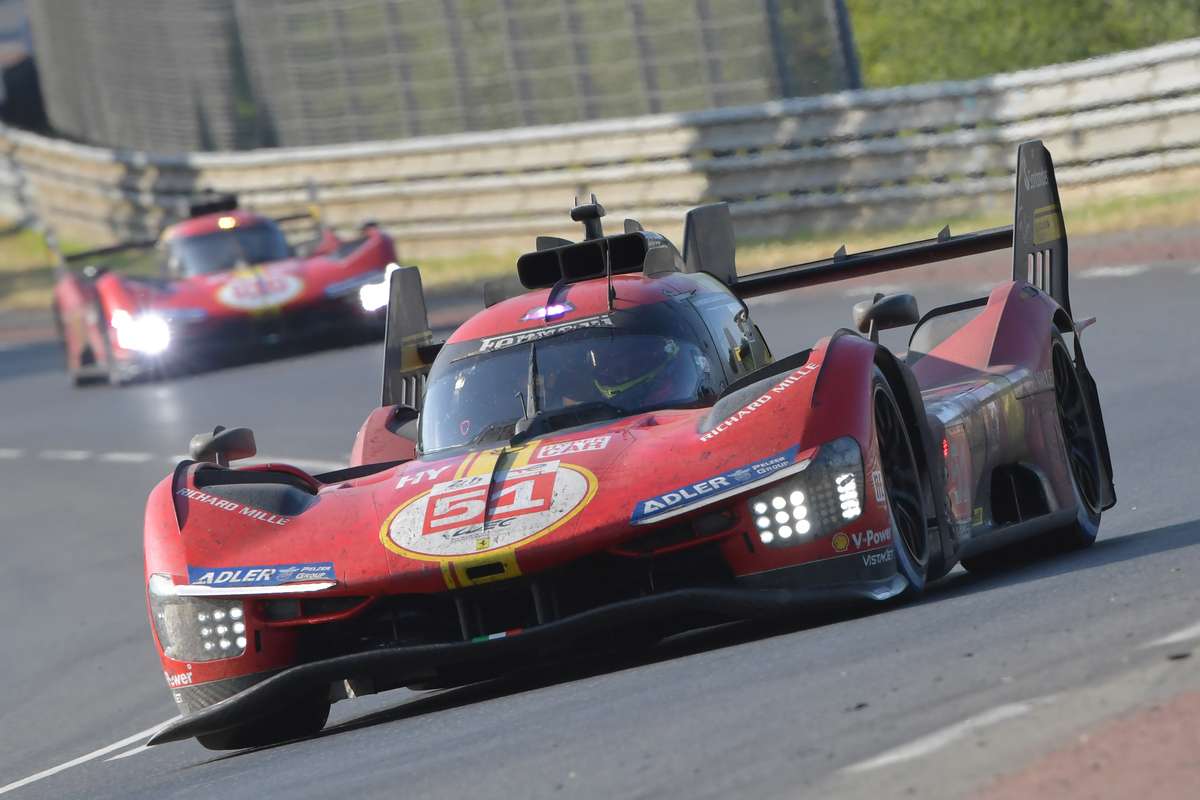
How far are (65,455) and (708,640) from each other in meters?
12.1

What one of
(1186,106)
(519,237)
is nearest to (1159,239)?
(1186,106)

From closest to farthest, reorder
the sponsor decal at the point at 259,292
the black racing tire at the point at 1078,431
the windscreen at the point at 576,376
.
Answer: the windscreen at the point at 576,376 < the black racing tire at the point at 1078,431 < the sponsor decal at the point at 259,292

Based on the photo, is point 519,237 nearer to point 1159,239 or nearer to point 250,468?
point 1159,239

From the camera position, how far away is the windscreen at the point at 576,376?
852cm

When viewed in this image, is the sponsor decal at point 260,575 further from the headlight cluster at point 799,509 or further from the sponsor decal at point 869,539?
the sponsor decal at point 869,539

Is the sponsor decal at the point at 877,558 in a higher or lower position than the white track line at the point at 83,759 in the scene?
higher

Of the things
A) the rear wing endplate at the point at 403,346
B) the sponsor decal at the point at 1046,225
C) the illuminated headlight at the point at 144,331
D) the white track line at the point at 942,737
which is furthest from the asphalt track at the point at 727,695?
the illuminated headlight at the point at 144,331

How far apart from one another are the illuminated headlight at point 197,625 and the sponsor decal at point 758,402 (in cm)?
161

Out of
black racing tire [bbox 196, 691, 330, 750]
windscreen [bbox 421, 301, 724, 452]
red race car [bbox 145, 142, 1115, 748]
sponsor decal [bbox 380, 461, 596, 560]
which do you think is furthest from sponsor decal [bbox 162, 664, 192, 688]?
windscreen [bbox 421, 301, 724, 452]

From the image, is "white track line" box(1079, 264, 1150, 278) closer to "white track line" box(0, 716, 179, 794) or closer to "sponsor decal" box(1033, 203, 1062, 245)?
"sponsor decal" box(1033, 203, 1062, 245)

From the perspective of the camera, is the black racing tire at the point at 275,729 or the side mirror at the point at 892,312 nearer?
the black racing tire at the point at 275,729

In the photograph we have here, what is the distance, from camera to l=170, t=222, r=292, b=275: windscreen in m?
23.7

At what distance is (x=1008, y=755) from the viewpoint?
473 centimetres

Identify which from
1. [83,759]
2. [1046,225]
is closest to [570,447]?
[83,759]
